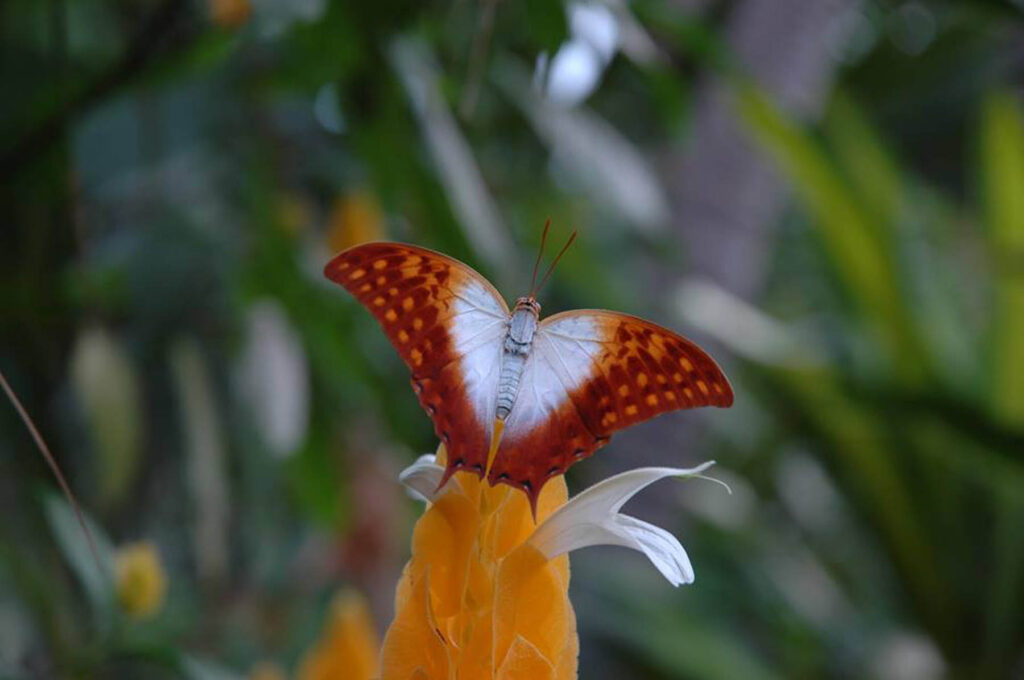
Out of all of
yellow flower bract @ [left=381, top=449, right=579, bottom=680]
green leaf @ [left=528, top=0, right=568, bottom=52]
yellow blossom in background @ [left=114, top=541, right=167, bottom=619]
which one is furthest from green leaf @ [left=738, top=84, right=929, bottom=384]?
yellow flower bract @ [left=381, top=449, right=579, bottom=680]

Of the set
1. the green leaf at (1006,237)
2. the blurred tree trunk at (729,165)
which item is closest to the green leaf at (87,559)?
the blurred tree trunk at (729,165)

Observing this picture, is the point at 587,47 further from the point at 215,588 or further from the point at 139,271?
the point at 215,588

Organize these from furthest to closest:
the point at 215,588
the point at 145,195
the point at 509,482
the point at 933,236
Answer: the point at 933,236 → the point at 215,588 → the point at 145,195 → the point at 509,482

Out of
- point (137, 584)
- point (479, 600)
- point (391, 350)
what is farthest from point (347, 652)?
point (391, 350)

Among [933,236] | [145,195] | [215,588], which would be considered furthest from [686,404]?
[933,236]

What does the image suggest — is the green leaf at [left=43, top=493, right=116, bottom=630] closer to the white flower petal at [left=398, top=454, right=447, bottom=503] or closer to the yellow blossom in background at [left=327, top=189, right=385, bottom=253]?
the white flower petal at [left=398, top=454, right=447, bottom=503]
